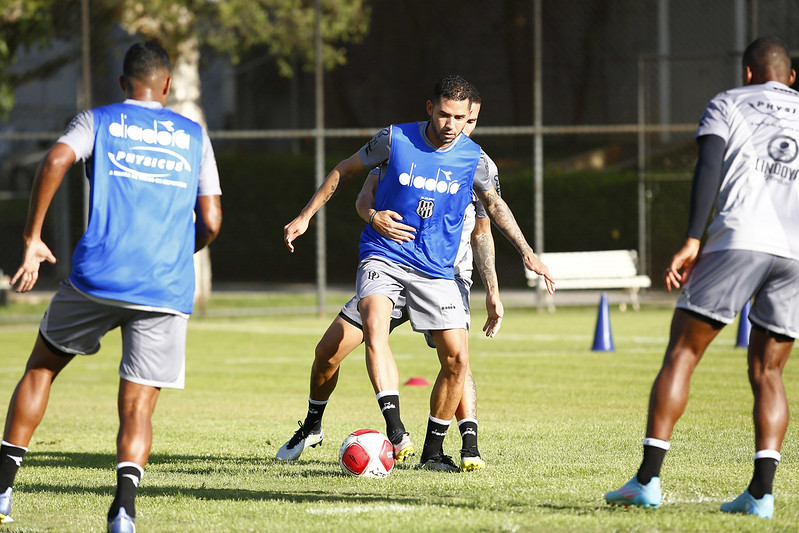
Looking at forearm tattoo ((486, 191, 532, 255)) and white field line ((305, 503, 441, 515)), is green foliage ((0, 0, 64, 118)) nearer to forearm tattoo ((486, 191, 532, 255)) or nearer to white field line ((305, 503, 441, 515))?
forearm tattoo ((486, 191, 532, 255))

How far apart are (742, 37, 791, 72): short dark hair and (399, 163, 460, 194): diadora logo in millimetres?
1849

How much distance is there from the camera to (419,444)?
7.24 m

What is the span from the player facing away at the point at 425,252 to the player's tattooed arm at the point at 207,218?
122 cm

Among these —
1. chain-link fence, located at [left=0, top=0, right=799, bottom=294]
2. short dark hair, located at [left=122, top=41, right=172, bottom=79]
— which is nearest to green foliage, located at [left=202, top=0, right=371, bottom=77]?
chain-link fence, located at [left=0, top=0, right=799, bottom=294]

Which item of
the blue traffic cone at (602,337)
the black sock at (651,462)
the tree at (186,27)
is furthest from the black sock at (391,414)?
the tree at (186,27)

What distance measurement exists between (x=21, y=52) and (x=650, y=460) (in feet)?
76.0

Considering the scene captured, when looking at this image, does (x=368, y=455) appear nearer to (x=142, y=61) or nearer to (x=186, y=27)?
(x=142, y=61)

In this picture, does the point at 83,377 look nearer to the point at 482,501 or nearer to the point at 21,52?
the point at 482,501

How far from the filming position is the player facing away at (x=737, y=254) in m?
4.75

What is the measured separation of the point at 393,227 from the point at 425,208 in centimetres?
21

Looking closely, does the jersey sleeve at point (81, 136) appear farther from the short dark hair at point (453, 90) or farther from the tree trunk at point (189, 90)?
the tree trunk at point (189, 90)

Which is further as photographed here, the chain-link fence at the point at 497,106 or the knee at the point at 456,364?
the chain-link fence at the point at 497,106

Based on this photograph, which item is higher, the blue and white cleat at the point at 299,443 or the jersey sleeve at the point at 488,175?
the jersey sleeve at the point at 488,175

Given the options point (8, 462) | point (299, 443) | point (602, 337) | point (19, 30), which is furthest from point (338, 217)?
point (8, 462)
